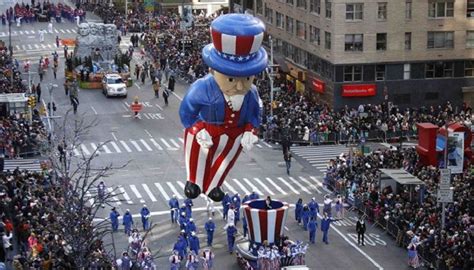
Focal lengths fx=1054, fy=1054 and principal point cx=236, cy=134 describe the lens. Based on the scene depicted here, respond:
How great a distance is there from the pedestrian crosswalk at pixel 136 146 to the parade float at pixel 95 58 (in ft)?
59.0

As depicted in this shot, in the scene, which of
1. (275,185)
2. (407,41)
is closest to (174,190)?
(275,185)

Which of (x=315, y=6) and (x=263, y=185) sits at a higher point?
(x=315, y=6)

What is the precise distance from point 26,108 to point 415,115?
85.8 ft

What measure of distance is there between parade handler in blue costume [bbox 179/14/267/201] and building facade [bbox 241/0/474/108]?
137ft

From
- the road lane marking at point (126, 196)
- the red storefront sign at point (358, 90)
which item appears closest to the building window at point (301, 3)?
the red storefront sign at point (358, 90)

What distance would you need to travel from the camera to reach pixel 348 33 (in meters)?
75.5

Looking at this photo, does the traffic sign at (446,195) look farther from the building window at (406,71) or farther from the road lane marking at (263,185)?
the building window at (406,71)

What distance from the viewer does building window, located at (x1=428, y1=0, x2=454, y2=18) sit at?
7650cm

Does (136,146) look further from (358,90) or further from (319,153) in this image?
(358,90)

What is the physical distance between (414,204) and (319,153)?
57.2 ft

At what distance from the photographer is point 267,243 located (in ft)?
143

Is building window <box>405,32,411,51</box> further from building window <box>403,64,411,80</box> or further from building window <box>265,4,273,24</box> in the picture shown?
building window <box>265,4,273,24</box>

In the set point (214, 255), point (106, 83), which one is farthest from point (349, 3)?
point (214, 255)

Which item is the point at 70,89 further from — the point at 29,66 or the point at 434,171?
the point at 434,171
